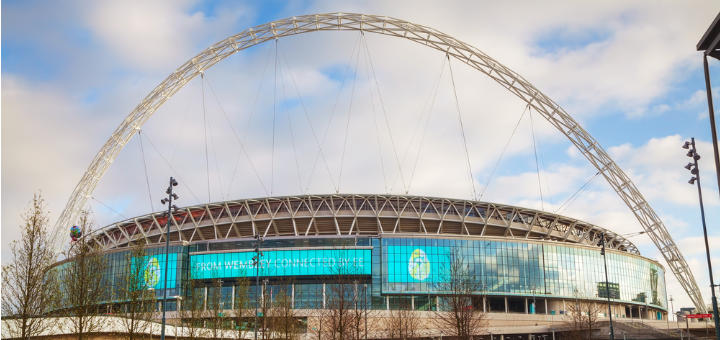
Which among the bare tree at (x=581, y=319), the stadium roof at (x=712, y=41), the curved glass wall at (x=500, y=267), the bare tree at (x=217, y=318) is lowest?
the bare tree at (x=581, y=319)

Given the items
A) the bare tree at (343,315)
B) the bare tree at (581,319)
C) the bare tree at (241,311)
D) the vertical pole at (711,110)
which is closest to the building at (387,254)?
the bare tree at (581,319)

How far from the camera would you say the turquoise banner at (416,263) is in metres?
98.2

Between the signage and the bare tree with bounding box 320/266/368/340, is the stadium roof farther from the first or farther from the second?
the signage

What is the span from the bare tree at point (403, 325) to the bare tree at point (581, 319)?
19306 mm

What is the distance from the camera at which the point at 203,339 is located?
5762 centimetres

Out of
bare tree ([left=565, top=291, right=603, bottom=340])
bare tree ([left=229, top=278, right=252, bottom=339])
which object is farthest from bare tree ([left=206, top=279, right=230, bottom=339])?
bare tree ([left=565, top=291, right=603, bottom=340])

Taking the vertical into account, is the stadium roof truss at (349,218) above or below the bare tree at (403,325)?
above

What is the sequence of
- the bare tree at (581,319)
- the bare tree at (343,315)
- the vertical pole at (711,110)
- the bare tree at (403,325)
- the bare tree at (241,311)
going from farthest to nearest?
the bare tree at (581,319)
the bare tree at (403,325)
the bare tree at (241,311)
the bare tree at (343,315)
the vertical pole at (711,110)

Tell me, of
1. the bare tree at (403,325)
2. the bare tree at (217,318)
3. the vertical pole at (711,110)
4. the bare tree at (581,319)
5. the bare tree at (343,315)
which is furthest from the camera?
the bare tree at (581,319)

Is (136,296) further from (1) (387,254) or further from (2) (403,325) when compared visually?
(1) (387,254)

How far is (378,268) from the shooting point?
324ft

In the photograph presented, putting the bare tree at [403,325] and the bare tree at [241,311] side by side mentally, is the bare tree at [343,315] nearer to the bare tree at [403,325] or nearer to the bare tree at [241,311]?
the bare tree at [403,325]

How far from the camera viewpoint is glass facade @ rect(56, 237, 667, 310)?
9806cm

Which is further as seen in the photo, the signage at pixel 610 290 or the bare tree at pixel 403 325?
the signage at pixel 610 290
